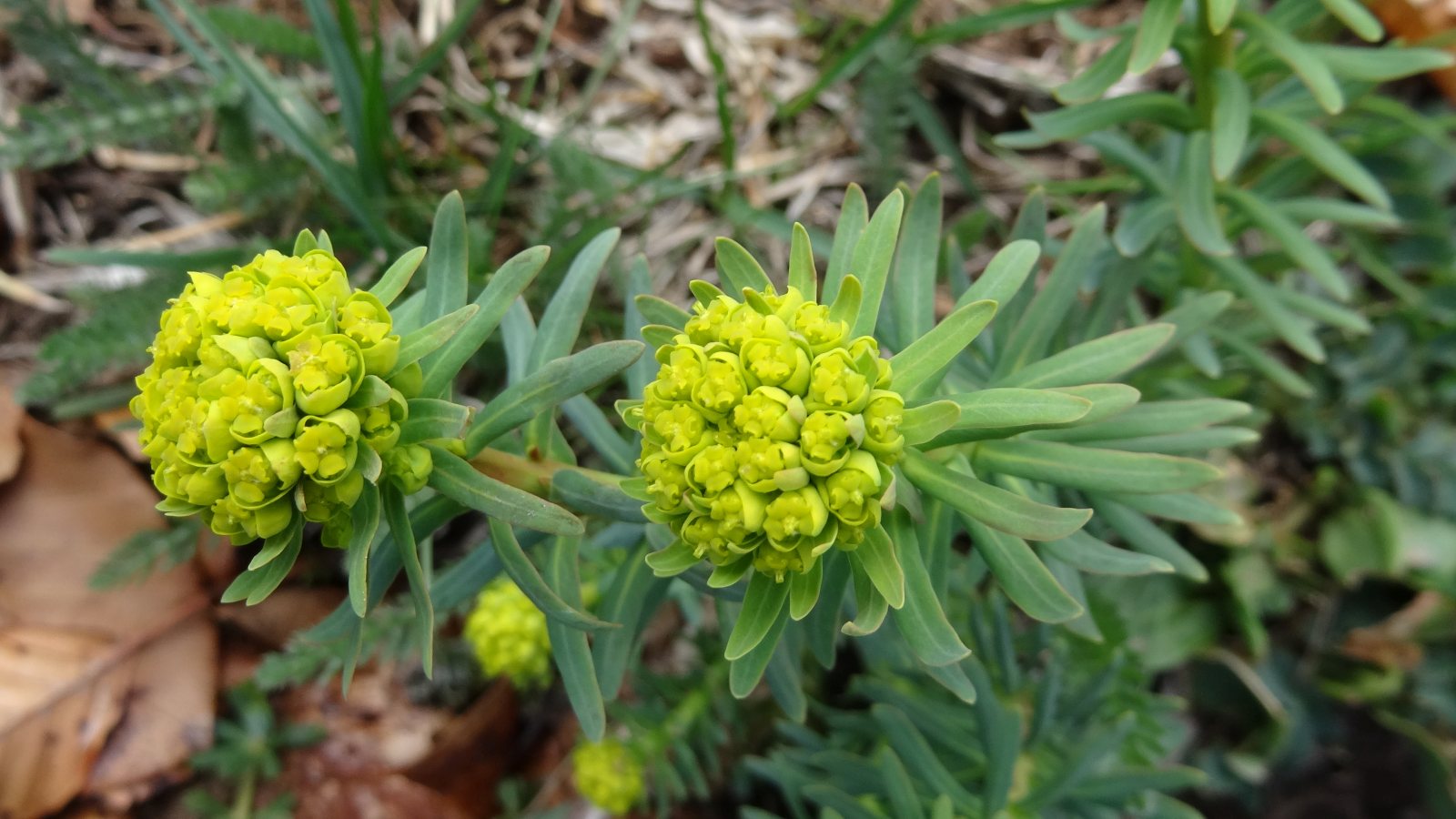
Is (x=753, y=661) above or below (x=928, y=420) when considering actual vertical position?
below

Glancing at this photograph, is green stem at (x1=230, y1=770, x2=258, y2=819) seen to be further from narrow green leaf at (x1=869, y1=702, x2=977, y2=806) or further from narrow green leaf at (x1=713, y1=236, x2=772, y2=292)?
Result: narrow green leaf at (x1=713, y1=236, x2=772, y2=292)

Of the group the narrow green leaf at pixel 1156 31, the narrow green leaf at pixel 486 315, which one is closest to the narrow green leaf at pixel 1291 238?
the narrow green leaf at pixel 1156 31

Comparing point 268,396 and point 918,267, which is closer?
point 268,396

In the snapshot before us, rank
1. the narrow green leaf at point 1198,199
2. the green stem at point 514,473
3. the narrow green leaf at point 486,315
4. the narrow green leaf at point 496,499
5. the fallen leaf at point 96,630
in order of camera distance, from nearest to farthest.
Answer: the narrow green leaf at point 496,499
the narrow green leaf at point 486,315
the green stem at point 514,473
the narrow green leaf at point 1198,199
the fallen leaf at point 96,630

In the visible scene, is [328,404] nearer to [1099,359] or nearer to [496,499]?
[496,499]

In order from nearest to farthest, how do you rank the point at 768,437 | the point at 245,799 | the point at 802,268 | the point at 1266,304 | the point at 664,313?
1. the point at 768,437
2. the point at 802,268
3. the point at 664,313
4. the point at 1266,304
5. the point at 245,799

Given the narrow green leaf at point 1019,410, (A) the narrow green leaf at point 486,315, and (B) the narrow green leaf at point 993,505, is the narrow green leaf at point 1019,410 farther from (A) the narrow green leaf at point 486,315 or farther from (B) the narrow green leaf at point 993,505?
(A) the narrow green leaf at point 486,315

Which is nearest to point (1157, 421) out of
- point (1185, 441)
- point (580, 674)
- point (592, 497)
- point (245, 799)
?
point (1185, 441)
